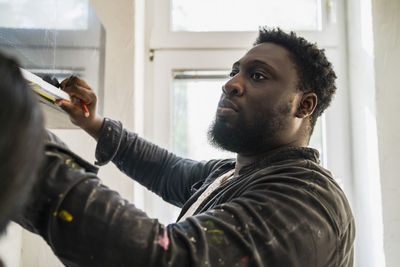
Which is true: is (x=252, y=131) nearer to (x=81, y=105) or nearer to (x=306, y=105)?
(x=306, y=105)

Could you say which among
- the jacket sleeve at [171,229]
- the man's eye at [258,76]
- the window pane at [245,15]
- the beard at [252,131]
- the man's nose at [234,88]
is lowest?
the jacket sleeve at [171,229]

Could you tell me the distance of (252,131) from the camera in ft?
2.74

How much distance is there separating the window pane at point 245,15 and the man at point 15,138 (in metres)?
1.25

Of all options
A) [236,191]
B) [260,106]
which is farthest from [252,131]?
[236,191]

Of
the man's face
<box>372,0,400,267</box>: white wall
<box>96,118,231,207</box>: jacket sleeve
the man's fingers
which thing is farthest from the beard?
<box>372,0,400,267</box>: white wall

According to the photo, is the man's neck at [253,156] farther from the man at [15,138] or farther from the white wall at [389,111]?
the man at [15,138]

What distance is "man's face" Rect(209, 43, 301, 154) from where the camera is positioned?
0.83m

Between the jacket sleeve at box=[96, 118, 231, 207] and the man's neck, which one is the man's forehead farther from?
the jacket sleeve at box=[96, 118, 231, 207]

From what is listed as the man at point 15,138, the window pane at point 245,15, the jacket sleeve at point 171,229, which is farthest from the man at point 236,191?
the window pane at point 245,15

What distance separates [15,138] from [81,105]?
56 centimetres

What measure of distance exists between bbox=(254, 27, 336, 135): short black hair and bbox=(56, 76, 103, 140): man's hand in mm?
524

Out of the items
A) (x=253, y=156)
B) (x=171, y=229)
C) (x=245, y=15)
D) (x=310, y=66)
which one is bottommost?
(x=171, y=229)

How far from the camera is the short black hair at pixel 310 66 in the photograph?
904mm

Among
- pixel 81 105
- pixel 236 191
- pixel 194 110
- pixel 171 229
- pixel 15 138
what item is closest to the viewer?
pixel 15 138
